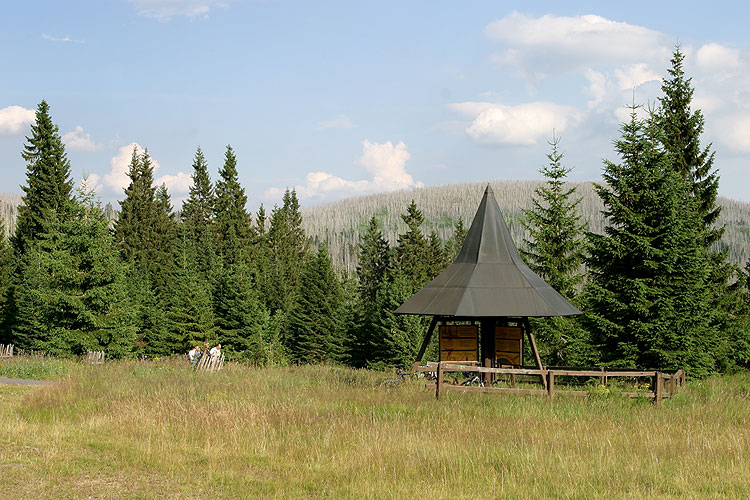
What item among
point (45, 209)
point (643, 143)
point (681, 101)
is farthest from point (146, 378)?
point (45, 209)

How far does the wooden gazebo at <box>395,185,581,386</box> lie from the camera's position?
1609 centimetres

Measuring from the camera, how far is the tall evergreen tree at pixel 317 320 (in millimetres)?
61781

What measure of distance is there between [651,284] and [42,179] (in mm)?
55838

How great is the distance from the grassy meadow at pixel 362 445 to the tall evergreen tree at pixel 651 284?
20.3ft

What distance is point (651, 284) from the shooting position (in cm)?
2222

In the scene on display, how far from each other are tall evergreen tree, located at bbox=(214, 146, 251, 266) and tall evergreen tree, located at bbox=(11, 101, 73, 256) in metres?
21.4

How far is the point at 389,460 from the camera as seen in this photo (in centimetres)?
960

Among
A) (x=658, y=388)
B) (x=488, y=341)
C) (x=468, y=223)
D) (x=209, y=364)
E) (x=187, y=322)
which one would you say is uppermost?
(x=468, y=223)

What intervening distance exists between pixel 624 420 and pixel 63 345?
26.9 metres

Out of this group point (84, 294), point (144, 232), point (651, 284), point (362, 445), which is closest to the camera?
point (362, 445)

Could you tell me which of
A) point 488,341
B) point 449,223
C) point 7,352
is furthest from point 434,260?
point 449,223

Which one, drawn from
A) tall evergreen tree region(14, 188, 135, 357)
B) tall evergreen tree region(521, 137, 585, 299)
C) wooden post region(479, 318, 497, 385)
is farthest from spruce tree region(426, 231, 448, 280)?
wooden post region(479, 318, 497, 385)

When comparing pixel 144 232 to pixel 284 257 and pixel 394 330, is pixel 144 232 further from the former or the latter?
pixel 394 330

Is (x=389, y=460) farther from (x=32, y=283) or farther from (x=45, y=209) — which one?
(x=45, y=209)
